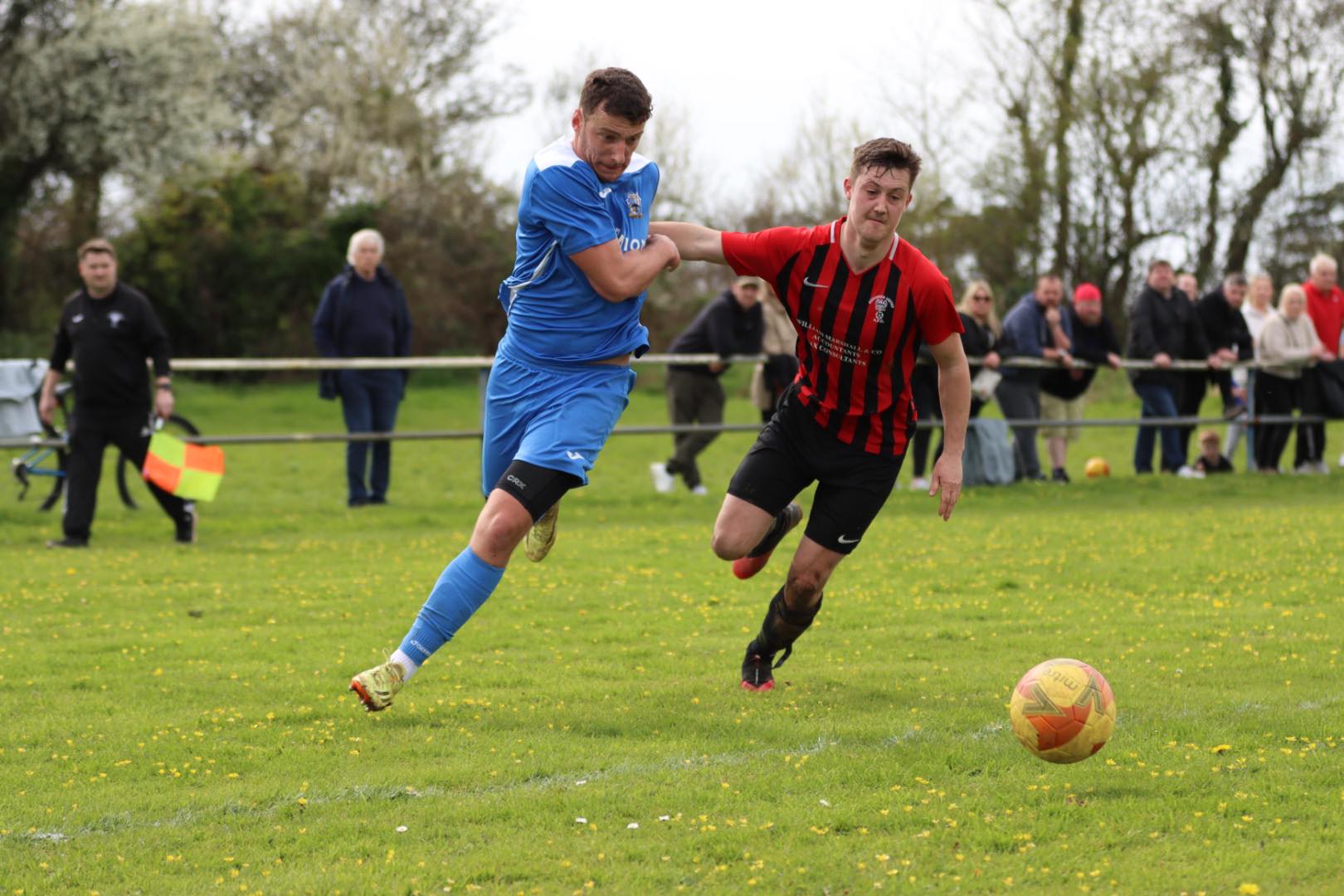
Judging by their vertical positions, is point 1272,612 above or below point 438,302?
below

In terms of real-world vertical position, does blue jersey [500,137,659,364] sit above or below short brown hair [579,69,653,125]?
below

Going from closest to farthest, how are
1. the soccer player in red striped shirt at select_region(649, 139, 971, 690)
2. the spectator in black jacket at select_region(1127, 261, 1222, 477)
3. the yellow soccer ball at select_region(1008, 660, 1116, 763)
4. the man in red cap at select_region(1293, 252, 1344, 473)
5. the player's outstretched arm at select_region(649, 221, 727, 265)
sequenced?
1. the yellow soccer ball at select_region(1008, 660, 1116, 763)
2. the soccer player in red striped shirt at select_region(649, 139, 971, 690)
3. the player's outstretched arm at select_region(649, 221, 727, 265)
4. the spectator in black jacket at select_region(1127, 261, 1222, 477)
5. the man in red cap at select_region(1293, 252, 1344, 473)

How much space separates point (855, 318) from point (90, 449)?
23.8 feet

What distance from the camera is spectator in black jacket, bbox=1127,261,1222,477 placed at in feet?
52.2

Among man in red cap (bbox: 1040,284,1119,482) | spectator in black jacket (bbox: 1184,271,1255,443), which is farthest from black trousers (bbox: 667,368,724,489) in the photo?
spectator in black jacket (bbox: 1184,271,1255,443)

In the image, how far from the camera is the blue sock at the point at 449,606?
18.2ft

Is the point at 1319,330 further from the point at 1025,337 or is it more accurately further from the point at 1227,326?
the point at 1025,337

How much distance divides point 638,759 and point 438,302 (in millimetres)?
29523

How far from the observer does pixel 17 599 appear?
881cm

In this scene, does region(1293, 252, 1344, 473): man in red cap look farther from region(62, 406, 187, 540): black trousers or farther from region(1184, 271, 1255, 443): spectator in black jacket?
region(62, 406, 187, 540): black trousers

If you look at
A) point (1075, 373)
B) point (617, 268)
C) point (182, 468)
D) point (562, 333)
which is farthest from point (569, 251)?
point (1075, 373)

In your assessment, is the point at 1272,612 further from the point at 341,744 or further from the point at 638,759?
the point at 341,744

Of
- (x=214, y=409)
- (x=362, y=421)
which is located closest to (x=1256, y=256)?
(x=214, y=409)

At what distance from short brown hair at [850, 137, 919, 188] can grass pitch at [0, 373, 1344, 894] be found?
80.6 inches
